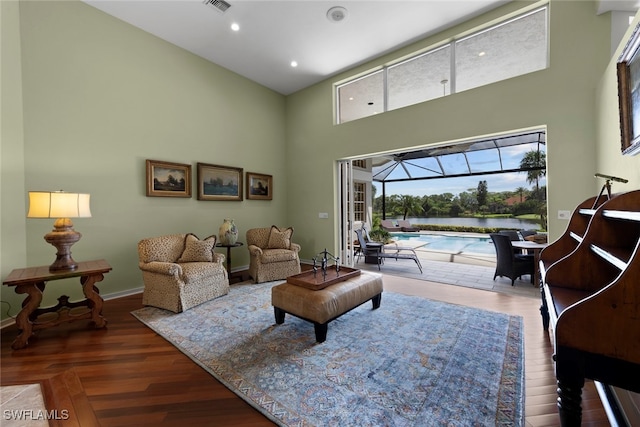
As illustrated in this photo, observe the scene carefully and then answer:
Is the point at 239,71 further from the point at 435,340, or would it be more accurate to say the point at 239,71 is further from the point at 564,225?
the point at 564,225

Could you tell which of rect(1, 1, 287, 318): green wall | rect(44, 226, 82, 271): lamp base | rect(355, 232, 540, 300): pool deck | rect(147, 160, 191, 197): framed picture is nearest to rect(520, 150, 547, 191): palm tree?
rect(355, 232, 540, 300): pool deck

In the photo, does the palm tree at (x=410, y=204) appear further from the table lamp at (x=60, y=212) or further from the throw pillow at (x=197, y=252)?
the table lamp at (x=60, y=212)

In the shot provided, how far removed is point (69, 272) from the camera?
2.57m

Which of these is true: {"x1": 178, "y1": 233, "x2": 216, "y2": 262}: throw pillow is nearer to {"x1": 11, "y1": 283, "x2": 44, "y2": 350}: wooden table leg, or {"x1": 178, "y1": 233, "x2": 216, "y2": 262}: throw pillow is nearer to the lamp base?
the lamp base

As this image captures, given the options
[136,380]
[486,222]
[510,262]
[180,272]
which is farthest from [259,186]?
[486,222]

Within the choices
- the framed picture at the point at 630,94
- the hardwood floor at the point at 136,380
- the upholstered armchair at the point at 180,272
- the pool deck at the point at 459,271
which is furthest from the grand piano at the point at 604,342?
the upholstered armchair at the point at 180,272

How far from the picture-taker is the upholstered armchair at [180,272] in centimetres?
309

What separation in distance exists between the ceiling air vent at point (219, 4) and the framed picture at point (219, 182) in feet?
7.68

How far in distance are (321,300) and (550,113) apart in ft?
12.4

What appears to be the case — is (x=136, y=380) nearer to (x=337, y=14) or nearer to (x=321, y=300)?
(x=321, y=300)

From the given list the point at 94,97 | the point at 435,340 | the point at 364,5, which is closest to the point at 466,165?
the point at 364,5

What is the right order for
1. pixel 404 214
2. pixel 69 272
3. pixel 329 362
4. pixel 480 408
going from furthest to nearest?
1. pixel 404 214
2. pixel 69 272
3. pixel 329 362
4. pixel 480 408

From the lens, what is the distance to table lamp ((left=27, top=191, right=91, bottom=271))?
8.07 feet

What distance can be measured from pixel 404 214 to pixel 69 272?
12.4 meters
